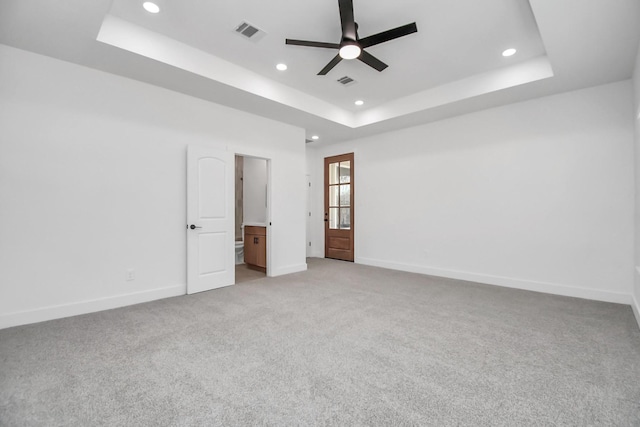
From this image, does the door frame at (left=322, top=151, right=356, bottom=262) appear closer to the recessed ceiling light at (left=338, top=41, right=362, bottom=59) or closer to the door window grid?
the door window grid

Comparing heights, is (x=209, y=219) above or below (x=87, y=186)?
below

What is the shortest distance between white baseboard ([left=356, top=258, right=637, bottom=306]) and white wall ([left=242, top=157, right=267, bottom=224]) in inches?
123

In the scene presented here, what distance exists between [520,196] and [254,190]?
5.37 metres

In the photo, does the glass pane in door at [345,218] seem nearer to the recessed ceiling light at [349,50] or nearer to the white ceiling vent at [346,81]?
the white ceiling vent at [346,81]

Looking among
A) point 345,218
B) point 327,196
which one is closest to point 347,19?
point 345,218

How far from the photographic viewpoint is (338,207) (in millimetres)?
6938

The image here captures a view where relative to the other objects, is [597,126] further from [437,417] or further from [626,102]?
[437,417]

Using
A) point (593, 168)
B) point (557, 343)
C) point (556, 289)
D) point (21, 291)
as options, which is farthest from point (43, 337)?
point (593, 168)

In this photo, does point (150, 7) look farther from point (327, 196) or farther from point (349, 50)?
point (327, 196)

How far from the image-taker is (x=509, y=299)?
3.77 m

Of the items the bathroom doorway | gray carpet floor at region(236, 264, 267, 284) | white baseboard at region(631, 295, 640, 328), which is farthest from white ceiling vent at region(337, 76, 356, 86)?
white baseboard at region(631, 295, 640, 328)

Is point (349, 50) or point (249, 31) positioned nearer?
point (349, 50)

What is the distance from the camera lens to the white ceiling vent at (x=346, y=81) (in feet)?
13.7

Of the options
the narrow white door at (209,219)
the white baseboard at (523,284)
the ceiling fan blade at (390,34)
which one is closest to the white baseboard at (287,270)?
the narrow white door at (209,219)
